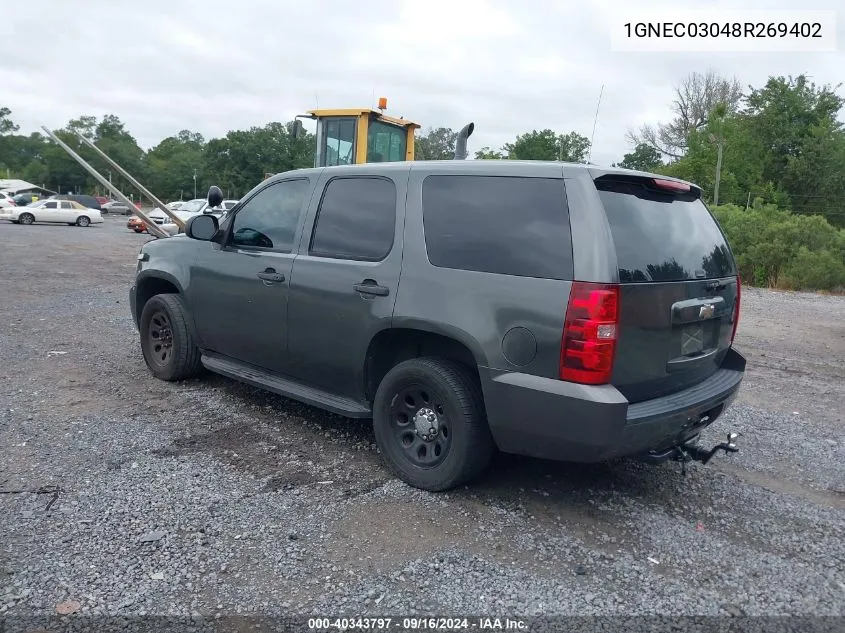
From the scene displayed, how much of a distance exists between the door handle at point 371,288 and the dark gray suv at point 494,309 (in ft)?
0.04

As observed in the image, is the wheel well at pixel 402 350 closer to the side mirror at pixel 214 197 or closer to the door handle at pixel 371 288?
the door handle at pixel 371 288

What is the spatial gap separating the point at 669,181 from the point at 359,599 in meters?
2.76

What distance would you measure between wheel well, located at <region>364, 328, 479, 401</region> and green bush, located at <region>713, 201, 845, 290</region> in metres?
14.7

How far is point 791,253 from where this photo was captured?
17141 millimetres

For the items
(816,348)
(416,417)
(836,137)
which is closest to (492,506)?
(416,417)

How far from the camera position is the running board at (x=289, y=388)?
14.3 ft

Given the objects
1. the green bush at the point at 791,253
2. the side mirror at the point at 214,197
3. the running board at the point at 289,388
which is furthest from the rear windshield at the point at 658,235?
the green bush at the point at 791,253

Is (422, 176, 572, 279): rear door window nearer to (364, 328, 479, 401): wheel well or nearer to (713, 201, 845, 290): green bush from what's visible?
(364, 328, 479, 401): wheel well

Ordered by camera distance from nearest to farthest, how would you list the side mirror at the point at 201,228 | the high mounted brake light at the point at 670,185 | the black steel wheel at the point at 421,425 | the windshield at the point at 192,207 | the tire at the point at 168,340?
the high mounted brake light at the point at 670,185 < the black steel wheel at the point at 421,425 < the side mirror at the point at 201,228 < the tire at the point at 168,340 < the windshield at the point at 192,207

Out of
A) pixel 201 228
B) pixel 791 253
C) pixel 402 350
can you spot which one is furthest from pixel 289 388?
pixel 791 253

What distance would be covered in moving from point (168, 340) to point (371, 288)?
263 cm

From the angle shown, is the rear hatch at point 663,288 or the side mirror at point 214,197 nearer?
the rear hatch at point 663,288

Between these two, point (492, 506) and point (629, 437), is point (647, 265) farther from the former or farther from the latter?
point (492, 506)

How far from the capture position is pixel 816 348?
9133mm
